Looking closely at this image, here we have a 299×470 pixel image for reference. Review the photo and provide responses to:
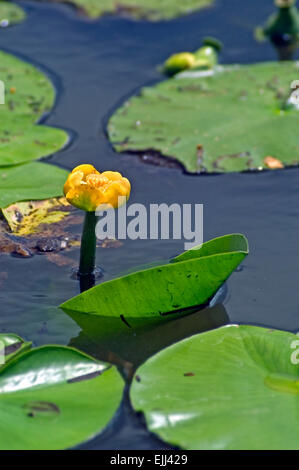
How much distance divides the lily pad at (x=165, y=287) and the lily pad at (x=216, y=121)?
3.18 feet

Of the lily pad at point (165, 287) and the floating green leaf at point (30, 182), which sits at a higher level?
the floating green leaf at point (30, 182)

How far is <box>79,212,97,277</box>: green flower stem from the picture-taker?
2338 mm

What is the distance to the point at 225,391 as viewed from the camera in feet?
6.25

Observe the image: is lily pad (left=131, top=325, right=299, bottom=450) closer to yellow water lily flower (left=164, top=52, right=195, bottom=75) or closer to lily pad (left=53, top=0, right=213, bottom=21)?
yellow water lily flower (left=164, top=52, right=195, bottom=75)

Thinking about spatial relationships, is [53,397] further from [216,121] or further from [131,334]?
[216,121]

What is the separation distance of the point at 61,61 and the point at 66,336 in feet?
7.46

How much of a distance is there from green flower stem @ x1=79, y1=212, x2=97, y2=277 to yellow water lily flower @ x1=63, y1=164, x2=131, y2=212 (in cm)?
13

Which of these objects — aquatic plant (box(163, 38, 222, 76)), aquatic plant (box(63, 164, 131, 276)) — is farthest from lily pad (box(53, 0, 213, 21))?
aquatic plant (box(63, 164, 131, 276))

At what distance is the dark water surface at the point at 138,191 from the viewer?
2275 millimetres

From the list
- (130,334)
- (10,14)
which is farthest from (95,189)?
(10,14)

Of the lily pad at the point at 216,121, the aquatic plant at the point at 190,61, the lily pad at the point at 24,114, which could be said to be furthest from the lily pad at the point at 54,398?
the aquatic plant at the point at 190,61

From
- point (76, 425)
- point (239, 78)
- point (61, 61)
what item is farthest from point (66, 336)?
point (61, 61)

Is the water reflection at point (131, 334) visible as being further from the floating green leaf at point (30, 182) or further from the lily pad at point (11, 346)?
the floating green leaf at point (30, 182)

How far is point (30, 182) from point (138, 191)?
1.52ft
